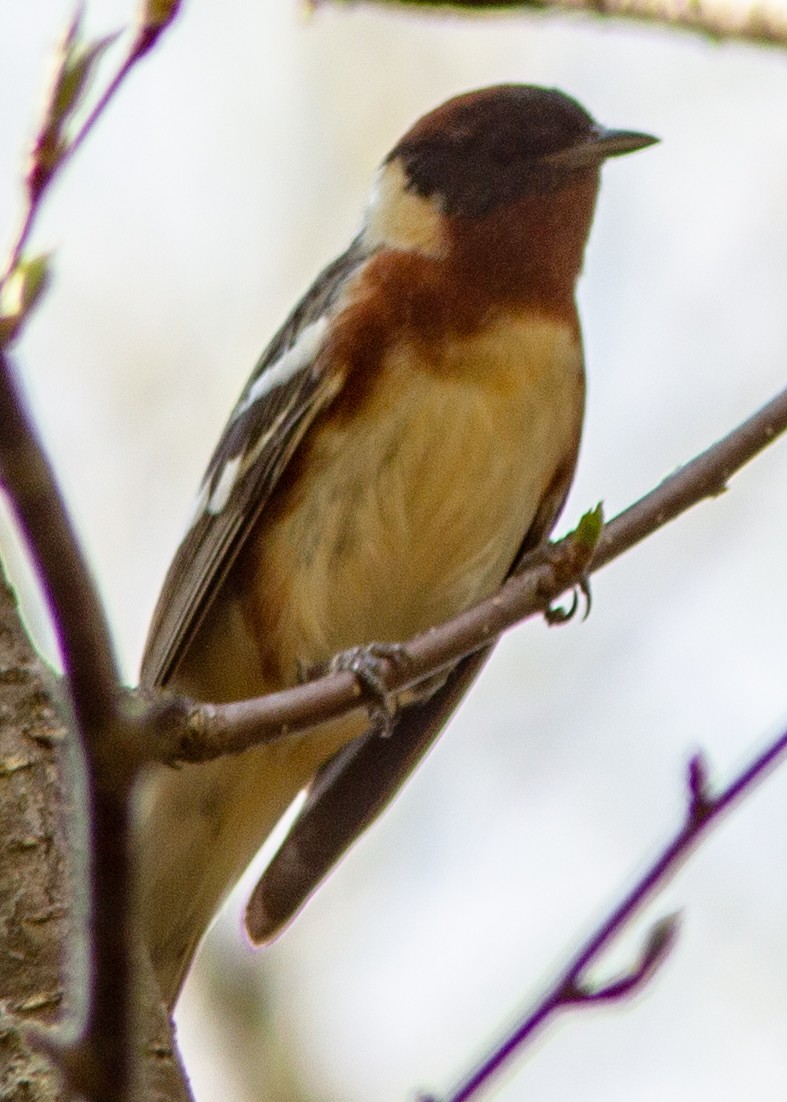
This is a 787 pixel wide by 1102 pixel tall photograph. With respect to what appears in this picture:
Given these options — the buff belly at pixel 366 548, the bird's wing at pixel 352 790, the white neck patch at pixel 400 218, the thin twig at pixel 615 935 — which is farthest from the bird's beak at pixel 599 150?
the thin twig at pixel 615 935

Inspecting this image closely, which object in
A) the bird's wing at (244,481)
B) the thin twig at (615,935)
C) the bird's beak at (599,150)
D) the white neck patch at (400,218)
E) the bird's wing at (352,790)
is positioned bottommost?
the thin twig at (615,935)

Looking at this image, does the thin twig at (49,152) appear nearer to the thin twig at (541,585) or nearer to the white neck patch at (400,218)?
the thin twig at (541,585)

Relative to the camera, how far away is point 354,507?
12.3ft

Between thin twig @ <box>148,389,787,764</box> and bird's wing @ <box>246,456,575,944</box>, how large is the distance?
135 centimetres

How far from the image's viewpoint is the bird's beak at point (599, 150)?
4.39 meters

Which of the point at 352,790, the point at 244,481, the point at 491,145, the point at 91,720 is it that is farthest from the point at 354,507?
the point at 91,720

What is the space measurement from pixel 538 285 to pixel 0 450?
307cm

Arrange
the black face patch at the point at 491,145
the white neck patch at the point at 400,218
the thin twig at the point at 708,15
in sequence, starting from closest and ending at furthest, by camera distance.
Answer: the thin twig at the point at 708,15 < the white neck patch at the point at 400,218 < the black face patch at the point at 491,145

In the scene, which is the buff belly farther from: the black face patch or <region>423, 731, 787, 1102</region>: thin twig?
<region>423, 731, 787, 1102</region>: thin twig

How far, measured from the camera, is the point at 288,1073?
5.62 metres

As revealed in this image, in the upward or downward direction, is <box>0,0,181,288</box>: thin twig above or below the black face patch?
below

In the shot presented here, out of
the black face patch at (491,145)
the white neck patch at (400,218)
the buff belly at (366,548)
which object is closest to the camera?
the buff belly at (366,548)

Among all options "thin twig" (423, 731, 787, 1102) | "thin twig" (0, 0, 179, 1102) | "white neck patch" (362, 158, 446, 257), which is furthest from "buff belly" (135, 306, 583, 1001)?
"thin twig" (0, 0, 179, 1102)

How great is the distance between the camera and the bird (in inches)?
148
